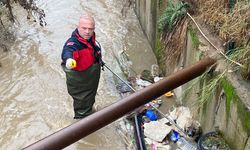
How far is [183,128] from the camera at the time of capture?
5.05 m

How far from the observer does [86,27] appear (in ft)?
15.8

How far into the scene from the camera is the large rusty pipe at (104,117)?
2.06 m

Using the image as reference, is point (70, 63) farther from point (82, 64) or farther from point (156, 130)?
point (156, 130)

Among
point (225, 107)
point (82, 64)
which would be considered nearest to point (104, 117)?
point (225, 107)

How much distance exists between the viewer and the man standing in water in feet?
15.8

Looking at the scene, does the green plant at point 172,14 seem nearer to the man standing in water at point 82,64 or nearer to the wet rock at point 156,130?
the man standing in water at point 82,64

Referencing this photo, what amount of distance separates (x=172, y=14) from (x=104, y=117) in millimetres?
3684

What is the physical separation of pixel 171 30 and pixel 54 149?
4.10 meters

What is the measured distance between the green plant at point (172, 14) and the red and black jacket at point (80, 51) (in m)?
1.33

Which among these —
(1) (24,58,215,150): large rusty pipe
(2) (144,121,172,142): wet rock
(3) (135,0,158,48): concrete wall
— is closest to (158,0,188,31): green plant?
(3) (135,0,158,48): concrete wall

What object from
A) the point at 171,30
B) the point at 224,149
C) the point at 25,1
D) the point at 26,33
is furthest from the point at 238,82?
the point at 26,33

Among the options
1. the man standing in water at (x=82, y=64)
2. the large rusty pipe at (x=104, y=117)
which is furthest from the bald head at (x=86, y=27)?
the large rusty pipe at (x=104, y=117)

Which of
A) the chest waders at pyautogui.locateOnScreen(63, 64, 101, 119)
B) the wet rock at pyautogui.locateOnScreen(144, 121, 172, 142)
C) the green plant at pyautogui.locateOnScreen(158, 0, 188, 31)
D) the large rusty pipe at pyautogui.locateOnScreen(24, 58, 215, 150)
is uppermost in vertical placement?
the large rusty pipe at pyautogui.locateOnScreen(24, 58, 215, 150)

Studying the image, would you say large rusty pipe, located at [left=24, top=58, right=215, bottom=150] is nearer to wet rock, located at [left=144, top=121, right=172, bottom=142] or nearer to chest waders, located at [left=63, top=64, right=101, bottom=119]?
wet rock, located at [left=144, top=121, right=172, bottom=142]
